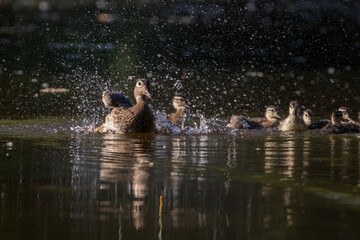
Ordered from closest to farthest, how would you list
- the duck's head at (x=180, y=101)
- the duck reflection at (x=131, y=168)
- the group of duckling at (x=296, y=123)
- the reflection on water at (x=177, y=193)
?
the reflection on water at (x=177, y=193), the duck reflection at (x=131, y=168), the group of duckling at (x=296, y=123), the duck's head at (x=180, y=101)

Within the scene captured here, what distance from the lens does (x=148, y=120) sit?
8102mm

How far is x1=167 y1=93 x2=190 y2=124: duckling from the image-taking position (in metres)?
9.72

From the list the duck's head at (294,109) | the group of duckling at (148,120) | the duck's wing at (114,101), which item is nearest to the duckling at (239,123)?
the group of duckling at (148,120)

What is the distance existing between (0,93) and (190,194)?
33.7 ft

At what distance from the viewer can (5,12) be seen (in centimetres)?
1816

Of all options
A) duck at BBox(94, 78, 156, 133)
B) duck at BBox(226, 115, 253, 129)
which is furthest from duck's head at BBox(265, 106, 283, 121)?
duck at BBox(94, 78, 156, 133)

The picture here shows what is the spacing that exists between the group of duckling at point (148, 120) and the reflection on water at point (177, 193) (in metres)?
2.37

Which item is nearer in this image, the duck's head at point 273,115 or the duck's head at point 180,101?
the duck's head at point 273,115

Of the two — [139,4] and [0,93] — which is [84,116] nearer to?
[0,93]

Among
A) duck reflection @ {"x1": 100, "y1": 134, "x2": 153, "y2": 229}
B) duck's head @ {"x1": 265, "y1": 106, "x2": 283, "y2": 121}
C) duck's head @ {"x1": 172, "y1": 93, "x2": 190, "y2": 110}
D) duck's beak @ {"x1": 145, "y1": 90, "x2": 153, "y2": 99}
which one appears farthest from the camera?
duck's head @ {"x1": 172, "y1": 93, "x2": 190, "y2": 110}

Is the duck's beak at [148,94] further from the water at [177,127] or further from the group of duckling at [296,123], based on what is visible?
the group of duckling at [296,123]

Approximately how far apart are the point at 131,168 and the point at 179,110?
235 inches

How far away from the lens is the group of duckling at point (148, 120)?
799cm

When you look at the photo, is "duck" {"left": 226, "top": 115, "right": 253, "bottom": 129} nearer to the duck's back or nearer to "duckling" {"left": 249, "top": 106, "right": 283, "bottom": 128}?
"duckling" {"left": 249, "top": 106, "right": 283, "bottom": 128}
